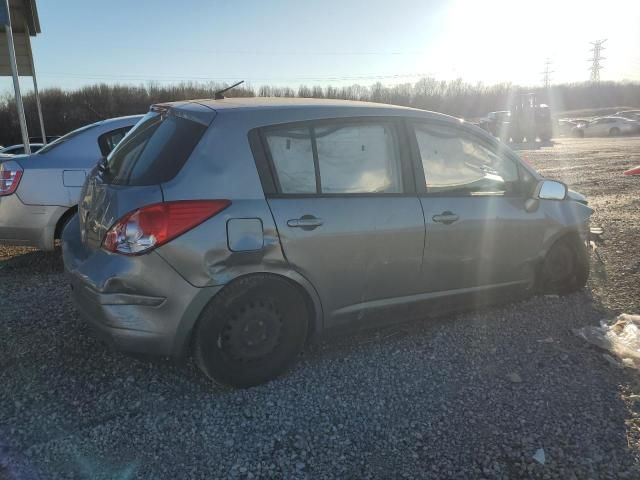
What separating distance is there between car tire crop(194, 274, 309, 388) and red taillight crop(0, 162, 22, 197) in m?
3.42

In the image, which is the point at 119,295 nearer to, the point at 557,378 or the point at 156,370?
the point at 156,370

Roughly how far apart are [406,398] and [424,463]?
57cm

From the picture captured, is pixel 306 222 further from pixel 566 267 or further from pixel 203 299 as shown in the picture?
pixel 566 267

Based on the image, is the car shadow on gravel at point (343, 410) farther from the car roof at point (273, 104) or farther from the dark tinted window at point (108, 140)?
the dark tinted window at point (108, 140)

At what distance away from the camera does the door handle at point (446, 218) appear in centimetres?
361

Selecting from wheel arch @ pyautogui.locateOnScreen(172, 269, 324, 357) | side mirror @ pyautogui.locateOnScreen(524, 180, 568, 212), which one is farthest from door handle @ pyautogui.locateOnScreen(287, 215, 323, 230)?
side mirror @ pyautogui.locateOnScreen(524, 180, 568, 212)

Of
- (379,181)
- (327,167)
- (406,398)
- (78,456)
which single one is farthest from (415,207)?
(78,456)

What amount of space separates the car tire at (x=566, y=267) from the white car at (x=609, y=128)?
35959mm

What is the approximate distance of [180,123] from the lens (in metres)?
3.18

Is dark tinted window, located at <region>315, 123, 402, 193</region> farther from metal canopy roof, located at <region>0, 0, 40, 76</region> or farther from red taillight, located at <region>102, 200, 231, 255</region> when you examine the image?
metal canopy roof, located at <region>0, 0, 40, 76</region>

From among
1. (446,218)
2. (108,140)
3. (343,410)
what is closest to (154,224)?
(343,410)

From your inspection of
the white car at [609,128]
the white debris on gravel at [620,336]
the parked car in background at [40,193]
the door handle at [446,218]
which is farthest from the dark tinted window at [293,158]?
the white car at [609,128]

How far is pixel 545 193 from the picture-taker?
13.7 ft

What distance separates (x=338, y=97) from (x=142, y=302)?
3313 cm
